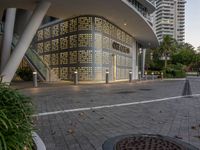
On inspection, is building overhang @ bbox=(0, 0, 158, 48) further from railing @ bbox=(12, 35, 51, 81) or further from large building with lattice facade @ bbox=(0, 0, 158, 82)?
railing @ bbox=(12, 35, 51, 81)

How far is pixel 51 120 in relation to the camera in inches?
271

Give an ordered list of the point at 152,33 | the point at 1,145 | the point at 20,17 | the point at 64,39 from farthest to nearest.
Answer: the point at 152,33 → the point at 20,17 → the point at 64,39 → the point at 1,145

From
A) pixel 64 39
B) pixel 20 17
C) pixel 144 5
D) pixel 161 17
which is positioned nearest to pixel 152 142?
pixel 64 39

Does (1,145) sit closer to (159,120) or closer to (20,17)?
(159,120)

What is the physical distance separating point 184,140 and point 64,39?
2471cm

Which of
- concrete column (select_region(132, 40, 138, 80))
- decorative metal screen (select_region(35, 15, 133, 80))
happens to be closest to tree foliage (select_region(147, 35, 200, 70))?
concrete column (select_region(132, 40, 138, 80))

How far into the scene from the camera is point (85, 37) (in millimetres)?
25953

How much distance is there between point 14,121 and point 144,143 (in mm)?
2574

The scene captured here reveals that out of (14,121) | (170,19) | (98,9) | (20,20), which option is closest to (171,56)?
(20,20)

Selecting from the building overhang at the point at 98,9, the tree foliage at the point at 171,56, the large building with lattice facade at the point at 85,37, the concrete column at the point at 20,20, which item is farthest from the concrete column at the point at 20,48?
the tree foliage at the point at 171,56

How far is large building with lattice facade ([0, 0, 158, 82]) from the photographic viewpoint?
2283cm

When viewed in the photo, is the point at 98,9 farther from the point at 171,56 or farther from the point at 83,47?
the point at 171,56

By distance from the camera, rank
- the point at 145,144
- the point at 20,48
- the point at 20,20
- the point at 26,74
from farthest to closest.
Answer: the point at 20,20 < the point at 26,74 < the point at 20,48 < the point at 145,144

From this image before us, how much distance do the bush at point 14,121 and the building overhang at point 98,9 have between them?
14239 mm
